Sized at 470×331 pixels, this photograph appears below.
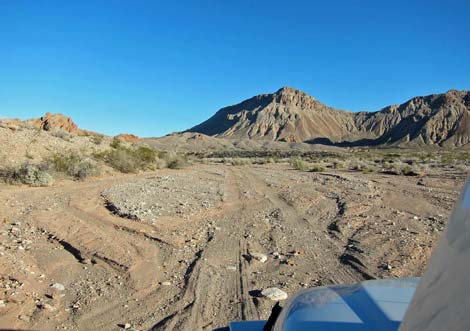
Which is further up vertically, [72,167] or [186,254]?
[72,167]

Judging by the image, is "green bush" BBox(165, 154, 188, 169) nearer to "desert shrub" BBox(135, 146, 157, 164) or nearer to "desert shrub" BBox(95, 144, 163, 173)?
"desert shrub" BBox(95, 144, 163, 173)

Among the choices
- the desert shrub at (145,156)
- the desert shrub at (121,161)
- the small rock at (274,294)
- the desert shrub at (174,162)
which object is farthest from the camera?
the desert shrub at (174,162)

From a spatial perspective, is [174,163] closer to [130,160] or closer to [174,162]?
[174,162]

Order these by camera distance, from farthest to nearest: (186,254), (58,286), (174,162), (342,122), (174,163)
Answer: (342,122), (174,162), (174,163), (186,254), (58,286)

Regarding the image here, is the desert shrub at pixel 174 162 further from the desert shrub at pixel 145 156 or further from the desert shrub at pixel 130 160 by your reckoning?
the desert shrub at pixel 145 156

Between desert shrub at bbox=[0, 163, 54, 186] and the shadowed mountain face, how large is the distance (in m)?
117

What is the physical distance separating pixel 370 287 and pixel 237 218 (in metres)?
7.57

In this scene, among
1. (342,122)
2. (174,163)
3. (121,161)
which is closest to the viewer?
(121,161)

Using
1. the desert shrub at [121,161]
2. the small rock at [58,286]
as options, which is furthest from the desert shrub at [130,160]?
the small rock at [58,286]

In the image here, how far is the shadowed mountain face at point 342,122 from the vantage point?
123m

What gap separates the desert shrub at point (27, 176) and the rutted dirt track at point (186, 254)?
2.85m

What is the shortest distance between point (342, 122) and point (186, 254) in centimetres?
17356

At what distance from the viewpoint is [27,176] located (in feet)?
50.4

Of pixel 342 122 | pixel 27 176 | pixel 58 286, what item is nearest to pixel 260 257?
pixel 58 286
